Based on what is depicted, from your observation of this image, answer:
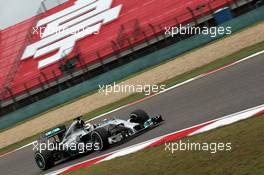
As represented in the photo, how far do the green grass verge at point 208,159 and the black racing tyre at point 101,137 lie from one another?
117 cm

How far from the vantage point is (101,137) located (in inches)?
365

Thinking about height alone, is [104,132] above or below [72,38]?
below

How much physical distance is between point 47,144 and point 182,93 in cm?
337

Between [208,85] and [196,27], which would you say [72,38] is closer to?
[196,27]

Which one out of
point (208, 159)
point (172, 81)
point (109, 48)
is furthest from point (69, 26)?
point (208, 159)

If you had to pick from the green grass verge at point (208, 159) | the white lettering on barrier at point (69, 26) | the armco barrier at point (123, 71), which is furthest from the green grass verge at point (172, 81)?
the white lettering on barrier at point (69, 26)

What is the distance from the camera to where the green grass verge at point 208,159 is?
17.1 ft

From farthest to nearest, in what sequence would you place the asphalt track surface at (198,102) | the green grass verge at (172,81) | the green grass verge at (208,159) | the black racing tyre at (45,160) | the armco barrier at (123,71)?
the armco barrier at (123,71)
the green grass verge at (172,81)
the black racing tyre at (45,160)
the asphalt track surface at (198,102)
the green grass verge at (208,159)

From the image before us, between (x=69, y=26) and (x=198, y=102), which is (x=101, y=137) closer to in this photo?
(x=198, y=102)

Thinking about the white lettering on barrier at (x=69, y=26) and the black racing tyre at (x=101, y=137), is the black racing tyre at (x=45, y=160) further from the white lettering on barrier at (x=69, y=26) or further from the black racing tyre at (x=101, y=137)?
the white lettering on barrier at (x=69, y=26)

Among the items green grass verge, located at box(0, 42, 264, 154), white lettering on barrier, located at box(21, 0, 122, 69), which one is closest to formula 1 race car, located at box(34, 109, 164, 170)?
green grass verge, located at box(0, 42, 264, 154)

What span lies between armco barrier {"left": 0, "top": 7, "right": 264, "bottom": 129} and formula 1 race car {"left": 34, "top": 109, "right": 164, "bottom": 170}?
43.5 ft

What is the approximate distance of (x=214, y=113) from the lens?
8.60m

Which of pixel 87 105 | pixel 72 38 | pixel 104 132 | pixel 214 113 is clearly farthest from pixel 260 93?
pixel 72 38
